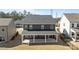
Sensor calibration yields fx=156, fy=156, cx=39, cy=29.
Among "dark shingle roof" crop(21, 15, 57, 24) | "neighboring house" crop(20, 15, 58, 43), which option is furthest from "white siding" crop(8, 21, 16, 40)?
"dark shingle roof" crop(21, 15, 57, 24)

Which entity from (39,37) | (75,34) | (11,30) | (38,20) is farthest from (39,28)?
(75,34)

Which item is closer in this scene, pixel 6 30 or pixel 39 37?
pixel 6 30

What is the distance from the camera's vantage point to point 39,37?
952 cm

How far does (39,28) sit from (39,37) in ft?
2.63

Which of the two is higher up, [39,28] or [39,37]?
[39,28]

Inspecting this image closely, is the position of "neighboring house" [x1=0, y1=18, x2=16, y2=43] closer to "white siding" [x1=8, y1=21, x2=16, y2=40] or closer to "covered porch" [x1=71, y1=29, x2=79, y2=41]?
"white siding" [x1=8, y1=21, x2=16, y2=40]

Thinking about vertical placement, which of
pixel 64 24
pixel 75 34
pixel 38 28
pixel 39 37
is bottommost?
pixel 39 37

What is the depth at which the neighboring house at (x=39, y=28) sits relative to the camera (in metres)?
9.30

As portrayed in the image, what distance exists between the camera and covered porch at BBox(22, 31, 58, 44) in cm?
900

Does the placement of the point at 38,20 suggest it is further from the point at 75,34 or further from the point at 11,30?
the point at 75,34

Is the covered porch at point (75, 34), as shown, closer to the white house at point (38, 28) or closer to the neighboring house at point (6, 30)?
the white house at point (38, 28)
